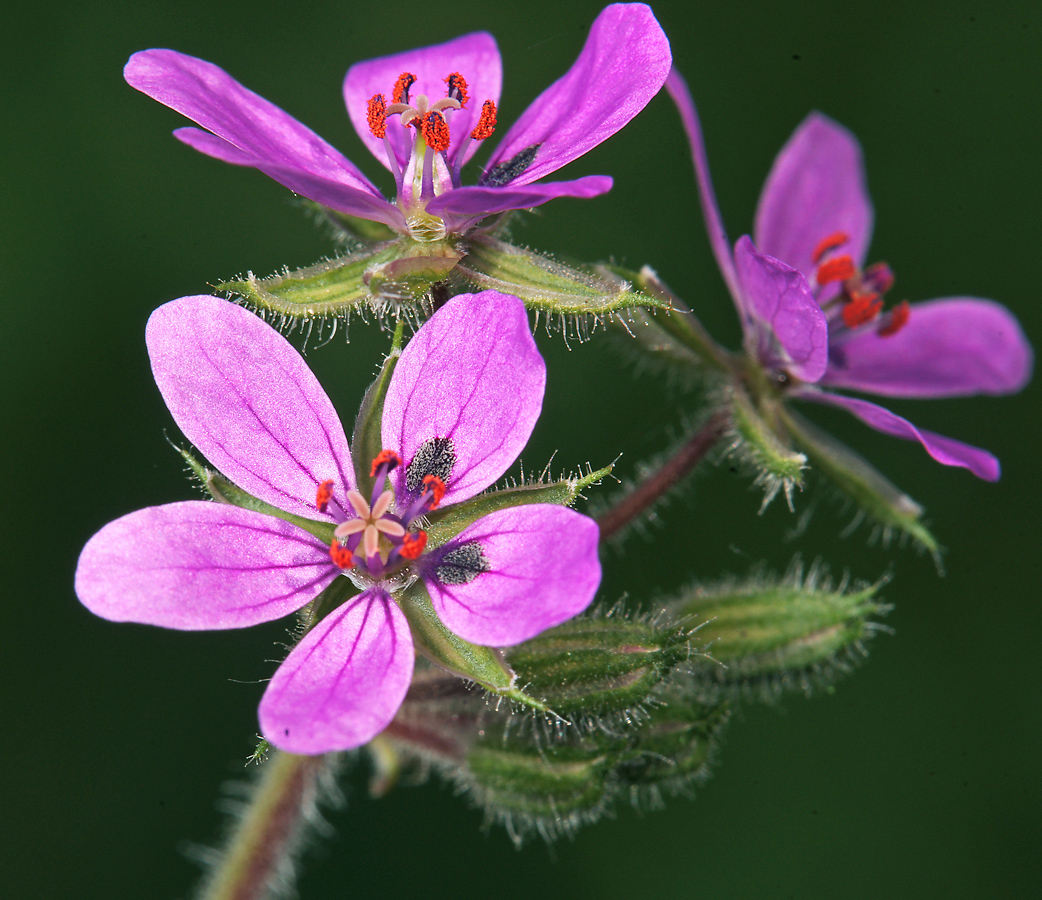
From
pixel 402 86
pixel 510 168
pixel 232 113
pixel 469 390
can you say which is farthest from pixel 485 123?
pixel 469 390

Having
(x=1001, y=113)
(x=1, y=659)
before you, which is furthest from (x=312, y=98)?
(x=1001, y=113)

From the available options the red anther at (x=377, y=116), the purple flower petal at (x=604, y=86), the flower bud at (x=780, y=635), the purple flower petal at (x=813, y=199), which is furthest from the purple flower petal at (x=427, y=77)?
the flower bud at (x=780, y=635)

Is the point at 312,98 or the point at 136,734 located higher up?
the point at 312,98

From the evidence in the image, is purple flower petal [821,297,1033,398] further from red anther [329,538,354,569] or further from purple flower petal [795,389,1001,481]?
red anther [329,538,354,569]

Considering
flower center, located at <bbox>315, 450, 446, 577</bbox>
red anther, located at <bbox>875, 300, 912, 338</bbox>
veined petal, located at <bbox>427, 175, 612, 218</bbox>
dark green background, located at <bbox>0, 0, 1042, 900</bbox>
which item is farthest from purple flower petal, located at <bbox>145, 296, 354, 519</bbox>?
dark green background, located at <bbox>0, 0, 1042, 900</bbox>

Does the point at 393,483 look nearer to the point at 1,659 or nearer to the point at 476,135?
the point at 476,135
